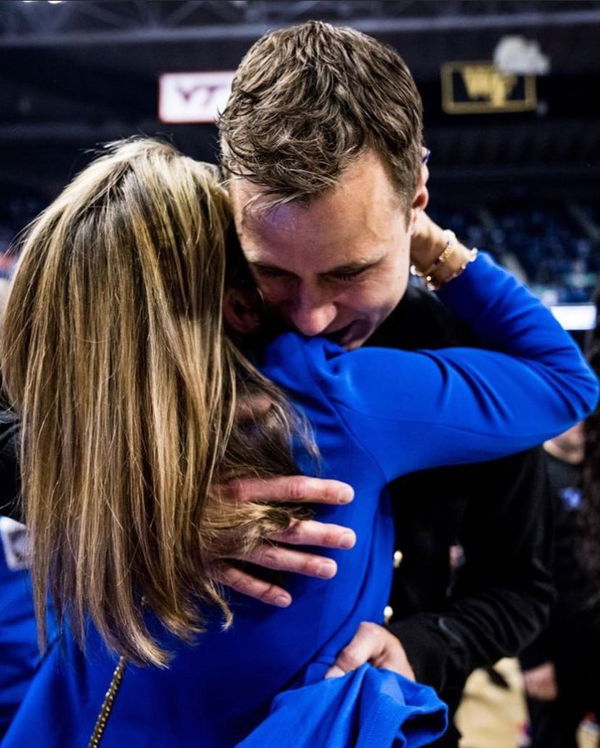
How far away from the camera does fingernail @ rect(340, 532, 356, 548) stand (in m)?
0.65

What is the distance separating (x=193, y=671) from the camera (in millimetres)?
690

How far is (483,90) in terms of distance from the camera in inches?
94.3

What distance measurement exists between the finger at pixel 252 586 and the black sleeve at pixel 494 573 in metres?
0.18

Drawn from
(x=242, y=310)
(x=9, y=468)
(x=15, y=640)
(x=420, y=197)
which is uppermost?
(x=420, y=197)

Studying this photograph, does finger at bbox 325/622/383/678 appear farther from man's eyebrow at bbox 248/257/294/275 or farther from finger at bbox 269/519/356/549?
man's eyebrow at bbox 248/257/294/275

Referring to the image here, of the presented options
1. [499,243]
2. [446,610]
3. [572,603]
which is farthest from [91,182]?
[499,243]

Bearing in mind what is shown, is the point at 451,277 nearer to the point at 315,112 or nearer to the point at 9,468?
the point at 315,112

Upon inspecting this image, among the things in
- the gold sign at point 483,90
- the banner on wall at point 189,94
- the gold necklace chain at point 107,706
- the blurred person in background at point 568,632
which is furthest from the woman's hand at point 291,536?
the gold sign at point 483,90

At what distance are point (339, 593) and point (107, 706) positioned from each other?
238mm

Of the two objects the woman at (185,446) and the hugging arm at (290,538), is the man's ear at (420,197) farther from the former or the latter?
the hugging arm at (290,538)

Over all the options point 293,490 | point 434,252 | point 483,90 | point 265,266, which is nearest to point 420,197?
point 434,252

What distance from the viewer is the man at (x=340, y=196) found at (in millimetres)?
627

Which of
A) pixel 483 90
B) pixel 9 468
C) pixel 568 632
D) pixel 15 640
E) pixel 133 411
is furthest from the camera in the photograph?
pixel 483 90

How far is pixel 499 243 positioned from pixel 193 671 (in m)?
5.06
